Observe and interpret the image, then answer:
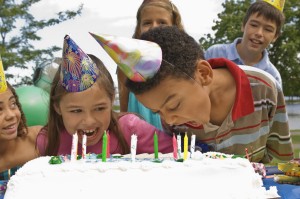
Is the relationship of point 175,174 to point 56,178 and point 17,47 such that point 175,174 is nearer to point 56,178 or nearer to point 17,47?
point 56,178

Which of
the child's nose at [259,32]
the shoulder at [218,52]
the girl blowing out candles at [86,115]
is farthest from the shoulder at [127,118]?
the child's nose at [259,32]

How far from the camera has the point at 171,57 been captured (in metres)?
2.13

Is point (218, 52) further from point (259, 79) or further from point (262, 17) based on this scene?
point (259, 79)

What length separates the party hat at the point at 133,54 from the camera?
1865 millimetres

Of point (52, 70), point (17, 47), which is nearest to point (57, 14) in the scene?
point (17, 47)

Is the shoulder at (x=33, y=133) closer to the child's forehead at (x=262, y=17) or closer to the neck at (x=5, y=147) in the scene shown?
the neck at (x=5, y=147)

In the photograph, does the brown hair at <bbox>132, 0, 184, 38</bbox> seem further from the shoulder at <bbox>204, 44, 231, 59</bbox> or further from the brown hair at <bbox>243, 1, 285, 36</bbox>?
the brown hair at <bbox>243, 1, 285, 36</bbox>

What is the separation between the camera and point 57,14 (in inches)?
681

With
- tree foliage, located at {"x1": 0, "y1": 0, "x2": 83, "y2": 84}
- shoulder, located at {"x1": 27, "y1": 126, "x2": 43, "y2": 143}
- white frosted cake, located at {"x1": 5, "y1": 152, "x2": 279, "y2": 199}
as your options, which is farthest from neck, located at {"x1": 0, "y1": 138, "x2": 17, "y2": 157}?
tree foliage, located at {"x1": 0, "y1": 0, "x2": 83, "y2": 84}

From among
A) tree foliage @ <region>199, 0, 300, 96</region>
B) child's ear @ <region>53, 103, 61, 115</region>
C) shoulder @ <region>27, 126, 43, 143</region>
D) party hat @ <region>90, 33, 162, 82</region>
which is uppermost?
tree foliage @ <region>199, 0, 300, 96</region>

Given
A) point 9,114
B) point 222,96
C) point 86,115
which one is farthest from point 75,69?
point 222,96

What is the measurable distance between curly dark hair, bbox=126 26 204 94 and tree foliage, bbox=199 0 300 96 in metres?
18.2

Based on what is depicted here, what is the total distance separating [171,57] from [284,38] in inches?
796

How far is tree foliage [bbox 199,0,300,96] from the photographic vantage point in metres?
20.3
